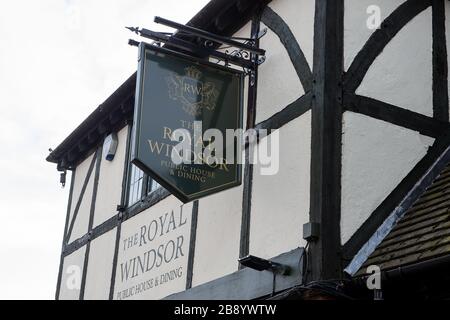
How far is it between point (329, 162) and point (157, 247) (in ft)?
10.6

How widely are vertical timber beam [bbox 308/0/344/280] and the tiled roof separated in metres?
0.36

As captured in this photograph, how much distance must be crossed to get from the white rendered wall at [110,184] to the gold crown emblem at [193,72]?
3437mm

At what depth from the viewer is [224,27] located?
30.5 feet

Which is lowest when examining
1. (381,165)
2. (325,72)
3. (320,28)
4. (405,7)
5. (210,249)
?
(210,249)

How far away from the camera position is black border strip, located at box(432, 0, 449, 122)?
813 centimetres

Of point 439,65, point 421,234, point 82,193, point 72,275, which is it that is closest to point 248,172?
point 421,234

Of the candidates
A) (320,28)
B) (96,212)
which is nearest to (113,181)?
(96,212)

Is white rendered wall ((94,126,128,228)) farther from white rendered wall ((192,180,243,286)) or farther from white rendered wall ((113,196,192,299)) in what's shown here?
white rendered wall ((192,180,243,286))

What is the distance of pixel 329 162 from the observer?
717 centimetres

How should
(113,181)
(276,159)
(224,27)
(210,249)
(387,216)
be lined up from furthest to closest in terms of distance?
(113,181) → (224,27) → (210,249) → (276,159) → (387,216)

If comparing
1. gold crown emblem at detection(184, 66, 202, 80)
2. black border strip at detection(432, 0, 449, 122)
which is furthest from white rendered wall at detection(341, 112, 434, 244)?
gold crown emblem at detection(184, 66, 202, 80)

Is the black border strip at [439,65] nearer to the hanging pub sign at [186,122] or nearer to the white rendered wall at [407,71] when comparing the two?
the white rendered wall at [407,71]

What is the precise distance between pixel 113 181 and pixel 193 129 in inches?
154

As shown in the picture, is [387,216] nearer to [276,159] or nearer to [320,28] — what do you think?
[276,159]
